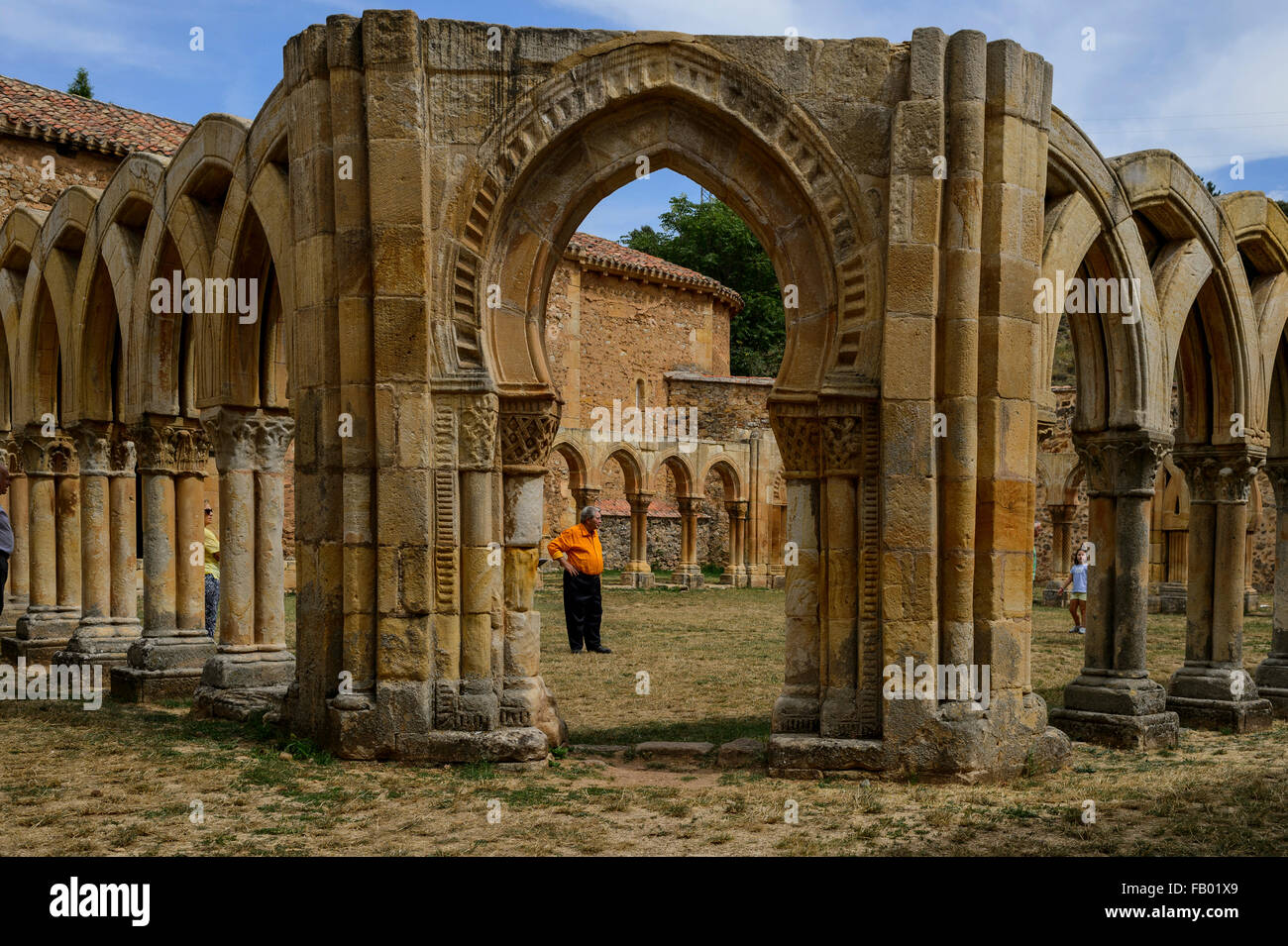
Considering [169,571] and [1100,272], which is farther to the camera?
[169,571]

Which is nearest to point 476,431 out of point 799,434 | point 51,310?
point 799,434

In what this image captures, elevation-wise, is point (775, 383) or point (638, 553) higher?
point (775, 383)

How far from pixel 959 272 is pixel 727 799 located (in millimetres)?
3125

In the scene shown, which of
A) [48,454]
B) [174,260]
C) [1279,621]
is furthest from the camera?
[48,454]

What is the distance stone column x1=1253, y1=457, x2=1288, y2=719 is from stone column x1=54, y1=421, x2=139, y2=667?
32.7 feet

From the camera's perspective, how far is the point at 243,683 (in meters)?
9.47

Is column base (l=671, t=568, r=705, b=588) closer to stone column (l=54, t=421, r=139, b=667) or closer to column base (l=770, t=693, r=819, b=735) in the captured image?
stone column (l=54, t=421, r=139, b=667)

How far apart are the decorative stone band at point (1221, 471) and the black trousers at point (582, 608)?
6.35 metres

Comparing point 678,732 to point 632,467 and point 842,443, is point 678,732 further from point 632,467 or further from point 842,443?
point 632,467

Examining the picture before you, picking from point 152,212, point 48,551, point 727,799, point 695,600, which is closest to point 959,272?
point 727,799

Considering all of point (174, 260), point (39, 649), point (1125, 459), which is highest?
point (174, 260)

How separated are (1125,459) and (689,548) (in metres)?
19.8

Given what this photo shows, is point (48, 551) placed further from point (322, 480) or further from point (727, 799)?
point (727, 799)

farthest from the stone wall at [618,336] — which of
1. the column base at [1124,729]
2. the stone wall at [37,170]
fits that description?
the column base at [1124,729]
